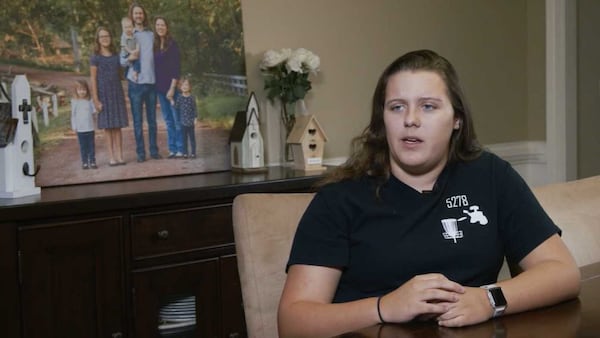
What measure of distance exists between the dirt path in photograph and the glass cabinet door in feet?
1.79

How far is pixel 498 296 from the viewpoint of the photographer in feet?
4.68

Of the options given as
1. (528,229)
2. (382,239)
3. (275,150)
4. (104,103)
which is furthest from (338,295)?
(275,150)

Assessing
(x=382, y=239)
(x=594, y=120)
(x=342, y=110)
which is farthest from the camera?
(x=594, y=120)

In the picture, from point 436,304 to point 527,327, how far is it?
16cm

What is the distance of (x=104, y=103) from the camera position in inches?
116

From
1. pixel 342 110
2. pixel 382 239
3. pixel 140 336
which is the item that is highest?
pixel 342 110

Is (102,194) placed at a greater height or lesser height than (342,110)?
lesser

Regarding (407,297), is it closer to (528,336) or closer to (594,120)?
(528,336)

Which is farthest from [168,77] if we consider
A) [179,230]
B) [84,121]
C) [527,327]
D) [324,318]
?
[527,327]

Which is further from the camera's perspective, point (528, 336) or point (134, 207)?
point (134, 207)

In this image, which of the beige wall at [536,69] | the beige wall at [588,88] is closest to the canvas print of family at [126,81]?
the beige wall at [536,69]

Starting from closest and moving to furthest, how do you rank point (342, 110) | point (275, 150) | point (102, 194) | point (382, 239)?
point (382, 239)
point (102, 194)
point (275, 150)
point (342, 110)

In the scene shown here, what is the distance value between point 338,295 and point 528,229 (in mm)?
442

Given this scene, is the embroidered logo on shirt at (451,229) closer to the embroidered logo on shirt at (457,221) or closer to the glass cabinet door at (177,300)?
the embroidered logo on shirt at (457,221)
